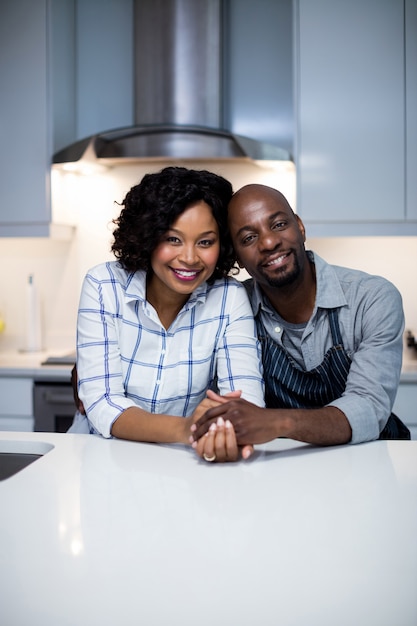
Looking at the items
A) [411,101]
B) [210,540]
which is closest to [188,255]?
[210,540]

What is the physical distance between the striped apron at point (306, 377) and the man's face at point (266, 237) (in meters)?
0.16

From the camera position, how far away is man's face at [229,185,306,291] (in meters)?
1.76

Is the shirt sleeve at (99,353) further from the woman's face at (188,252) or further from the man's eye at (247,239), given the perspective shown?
the man's eye at (247,239)

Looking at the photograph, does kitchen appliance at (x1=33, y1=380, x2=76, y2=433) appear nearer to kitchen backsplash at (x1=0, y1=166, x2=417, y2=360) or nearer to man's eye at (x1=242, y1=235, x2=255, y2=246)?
kitchen backsplash at (x1=0, y1=166, x2=417, y2=360)

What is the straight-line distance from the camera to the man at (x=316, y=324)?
1.62 meters

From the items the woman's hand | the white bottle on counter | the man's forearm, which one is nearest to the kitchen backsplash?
the white bottle on counter

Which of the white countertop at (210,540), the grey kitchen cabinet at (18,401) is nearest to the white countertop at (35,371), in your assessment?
the grey kitchen cabinet at (18,401)

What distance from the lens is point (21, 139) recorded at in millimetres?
3199

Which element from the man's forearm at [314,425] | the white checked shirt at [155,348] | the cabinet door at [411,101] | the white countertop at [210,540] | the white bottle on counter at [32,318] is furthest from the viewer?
the white bottle on counter at [32,318]

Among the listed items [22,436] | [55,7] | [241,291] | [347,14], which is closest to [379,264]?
[347,14]

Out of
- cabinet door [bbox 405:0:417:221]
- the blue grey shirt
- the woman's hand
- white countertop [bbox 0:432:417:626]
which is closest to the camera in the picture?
white countertop [bbox 0:432:417:626]

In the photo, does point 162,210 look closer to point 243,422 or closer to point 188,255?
point 188,255

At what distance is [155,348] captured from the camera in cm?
176

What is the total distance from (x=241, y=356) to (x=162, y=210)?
403mm
